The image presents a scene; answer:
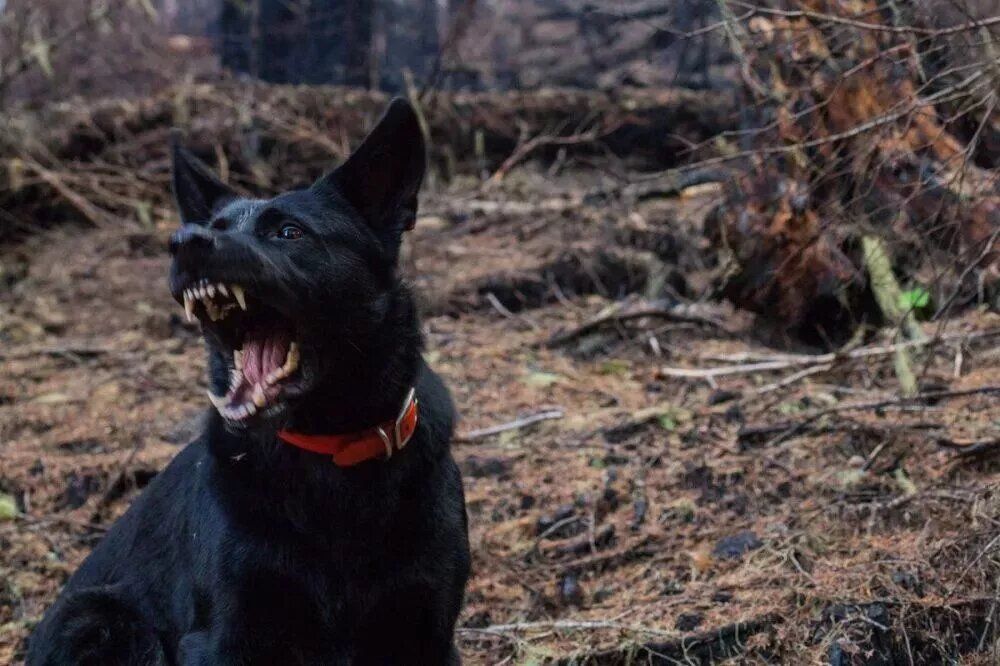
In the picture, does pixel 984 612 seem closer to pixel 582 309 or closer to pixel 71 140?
pixel 582 309

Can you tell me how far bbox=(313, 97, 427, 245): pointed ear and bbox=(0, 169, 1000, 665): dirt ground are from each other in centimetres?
166

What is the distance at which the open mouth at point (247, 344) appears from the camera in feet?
9.44

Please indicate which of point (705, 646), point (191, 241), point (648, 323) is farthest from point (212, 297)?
point (648, 323)

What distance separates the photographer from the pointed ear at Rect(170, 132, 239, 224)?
3678 mm

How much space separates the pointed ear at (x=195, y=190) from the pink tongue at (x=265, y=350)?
704 mm

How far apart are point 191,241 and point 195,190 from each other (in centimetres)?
106

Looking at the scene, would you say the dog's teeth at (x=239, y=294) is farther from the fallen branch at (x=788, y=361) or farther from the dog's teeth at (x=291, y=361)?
the fallen branch at (x=788, y=361)

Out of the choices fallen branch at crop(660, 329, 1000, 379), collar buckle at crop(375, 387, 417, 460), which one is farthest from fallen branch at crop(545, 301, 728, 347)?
collar buckle at crop(375, 387, 417, 460)

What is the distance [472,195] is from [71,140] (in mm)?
3731

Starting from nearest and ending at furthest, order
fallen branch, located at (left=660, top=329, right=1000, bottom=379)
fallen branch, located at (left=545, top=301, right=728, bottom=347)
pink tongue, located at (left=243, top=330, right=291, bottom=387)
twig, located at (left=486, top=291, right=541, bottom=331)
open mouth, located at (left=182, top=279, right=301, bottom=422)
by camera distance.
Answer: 1. open mouth, located at (left=182, top=279, right=301, bottom=422)
2. pink tongue, located at (left=243, top=330, right=291, bottom=387)
3. fallen branch, located at (left=660, top=329, right=1000, bottom=379)
4. fallen branch, located at (left=545, top=301, right=728, bottom=347)
5. twig, located at (left=486, top=291, right=541, bottom=331)

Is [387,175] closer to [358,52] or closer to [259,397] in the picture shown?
[259,397]

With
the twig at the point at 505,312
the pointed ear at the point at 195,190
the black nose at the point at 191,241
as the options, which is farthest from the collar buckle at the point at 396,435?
the twig at the point at 505,312

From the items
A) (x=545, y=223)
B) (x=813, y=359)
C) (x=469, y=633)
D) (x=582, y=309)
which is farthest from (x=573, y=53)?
(x=469, y=633)

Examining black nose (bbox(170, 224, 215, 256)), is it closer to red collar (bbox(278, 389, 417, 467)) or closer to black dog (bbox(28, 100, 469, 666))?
black dog (bbox(28, 100, 469, 666))
